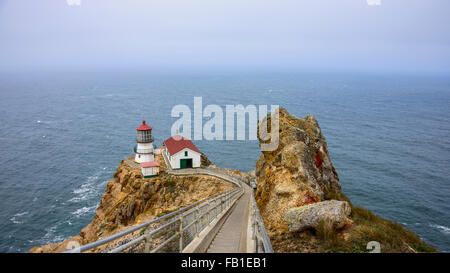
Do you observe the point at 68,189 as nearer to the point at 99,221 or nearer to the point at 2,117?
the point at 99,221

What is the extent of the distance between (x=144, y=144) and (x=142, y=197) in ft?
28.0

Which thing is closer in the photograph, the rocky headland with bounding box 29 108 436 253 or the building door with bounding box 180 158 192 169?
the rocky headland with bounding box 29 108 436 253

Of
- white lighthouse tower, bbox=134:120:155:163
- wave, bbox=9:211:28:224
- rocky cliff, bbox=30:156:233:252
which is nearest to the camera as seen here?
rocky cliff, bbox=30:156:233:252

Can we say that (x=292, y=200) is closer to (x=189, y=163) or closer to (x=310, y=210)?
(x=310, y=210)

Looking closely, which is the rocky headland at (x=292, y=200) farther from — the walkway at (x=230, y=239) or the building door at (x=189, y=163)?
the building door at (x=189, y=163)

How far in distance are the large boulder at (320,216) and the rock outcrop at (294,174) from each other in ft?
4.53

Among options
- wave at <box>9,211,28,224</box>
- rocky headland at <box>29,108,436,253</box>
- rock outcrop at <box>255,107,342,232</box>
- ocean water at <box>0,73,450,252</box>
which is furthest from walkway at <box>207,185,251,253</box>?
wave at <box>9,211,28,224</box>

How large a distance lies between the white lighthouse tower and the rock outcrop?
63.3 feet

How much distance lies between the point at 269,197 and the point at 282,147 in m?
4.59

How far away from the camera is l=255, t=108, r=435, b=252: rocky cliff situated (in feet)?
30.5

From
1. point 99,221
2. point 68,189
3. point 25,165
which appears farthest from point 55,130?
point 99,221

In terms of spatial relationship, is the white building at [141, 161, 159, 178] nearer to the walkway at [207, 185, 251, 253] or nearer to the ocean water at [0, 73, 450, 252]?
the ocean water at [0, 73, 450, 252]

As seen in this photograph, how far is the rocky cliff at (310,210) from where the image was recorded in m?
9.29

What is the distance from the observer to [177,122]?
85688 mm
